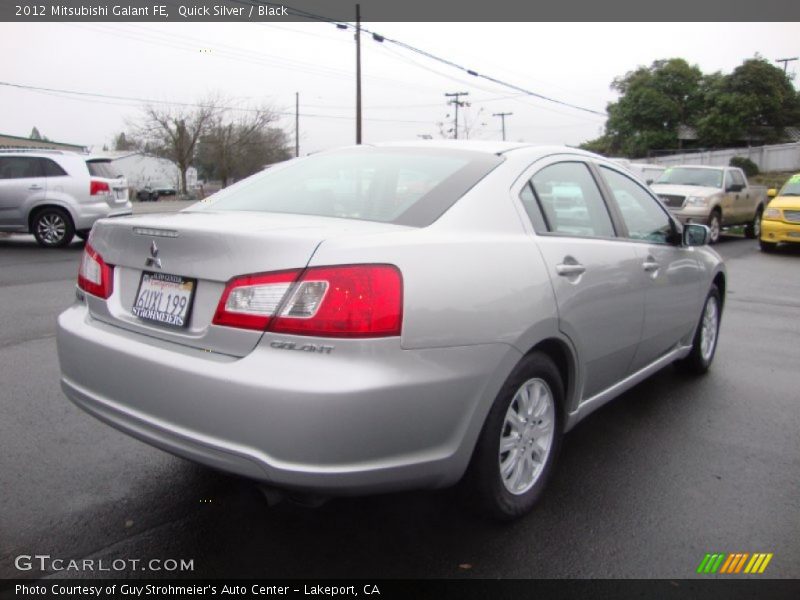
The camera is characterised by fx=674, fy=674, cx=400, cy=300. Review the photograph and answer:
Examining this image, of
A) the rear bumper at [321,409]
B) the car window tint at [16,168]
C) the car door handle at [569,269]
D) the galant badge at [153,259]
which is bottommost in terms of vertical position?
the rear bumper at [321,409]

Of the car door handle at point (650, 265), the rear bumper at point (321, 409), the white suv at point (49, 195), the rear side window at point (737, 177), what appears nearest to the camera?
the rear bumper at point (321, 409)

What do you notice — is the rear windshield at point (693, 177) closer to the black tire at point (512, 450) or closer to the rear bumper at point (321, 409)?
the black tire at point (512, 450)

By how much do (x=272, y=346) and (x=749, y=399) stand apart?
12.1ft

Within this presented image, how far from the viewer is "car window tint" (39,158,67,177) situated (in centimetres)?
1241

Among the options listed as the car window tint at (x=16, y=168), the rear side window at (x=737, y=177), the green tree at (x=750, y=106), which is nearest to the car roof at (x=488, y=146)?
the car window tint at (x=16, y=168)

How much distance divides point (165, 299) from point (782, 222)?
14736mm

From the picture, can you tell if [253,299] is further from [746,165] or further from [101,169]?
[746,165]

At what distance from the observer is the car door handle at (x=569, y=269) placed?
114 inches

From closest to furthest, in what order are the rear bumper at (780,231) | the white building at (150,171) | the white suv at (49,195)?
1. the white suv at (49,195)
2. the rear bumper at (780,231)
3. the white building at (150,171)

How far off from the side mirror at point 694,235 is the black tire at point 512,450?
1847mm

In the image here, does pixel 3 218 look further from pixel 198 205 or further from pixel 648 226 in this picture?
pixel 648 226

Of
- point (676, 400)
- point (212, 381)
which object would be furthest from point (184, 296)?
point (676, 400)

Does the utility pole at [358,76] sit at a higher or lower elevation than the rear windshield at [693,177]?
higher

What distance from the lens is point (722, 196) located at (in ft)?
49.8
